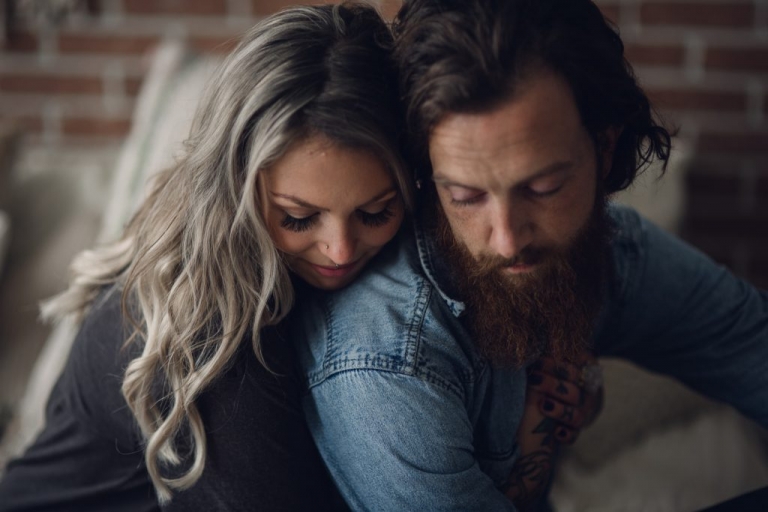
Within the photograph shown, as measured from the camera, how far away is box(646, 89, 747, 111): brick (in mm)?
2102

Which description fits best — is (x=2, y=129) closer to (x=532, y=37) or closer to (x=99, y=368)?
(x=99, y=368)

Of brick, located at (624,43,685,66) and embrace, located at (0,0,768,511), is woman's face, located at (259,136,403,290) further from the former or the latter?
brick, located at (624,43,685,66)

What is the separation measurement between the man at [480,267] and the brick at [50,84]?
154 cm

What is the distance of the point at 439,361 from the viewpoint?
0.97m

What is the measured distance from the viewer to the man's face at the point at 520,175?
2.96 feet

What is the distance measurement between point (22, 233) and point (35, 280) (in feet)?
0.67

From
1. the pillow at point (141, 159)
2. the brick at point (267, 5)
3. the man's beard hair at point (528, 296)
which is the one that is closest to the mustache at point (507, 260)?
the man's beard hair at point (528, 296)

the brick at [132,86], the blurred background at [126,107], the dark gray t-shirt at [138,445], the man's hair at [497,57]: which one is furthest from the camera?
the brick at [132,86]

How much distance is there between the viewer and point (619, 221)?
126cm

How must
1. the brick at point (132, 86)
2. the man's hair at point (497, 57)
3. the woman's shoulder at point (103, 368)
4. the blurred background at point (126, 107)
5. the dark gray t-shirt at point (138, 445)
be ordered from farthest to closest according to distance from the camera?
1. the brick at point (132, 86)
2. the blurred background at point (126, 107)
3. the woman's shoulder at point (103, 368)
4. the dark gray t-shirt at point (138, 445)
5. the man's hair at point (497, 57)

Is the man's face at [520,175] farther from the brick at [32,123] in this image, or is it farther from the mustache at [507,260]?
the brick at [32,123]

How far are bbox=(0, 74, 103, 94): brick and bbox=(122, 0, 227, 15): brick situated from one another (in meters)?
0.24

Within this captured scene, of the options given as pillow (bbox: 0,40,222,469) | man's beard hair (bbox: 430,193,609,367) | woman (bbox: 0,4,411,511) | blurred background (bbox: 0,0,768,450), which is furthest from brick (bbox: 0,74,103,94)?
man's beard hair (bbox: 430,193,609,367)

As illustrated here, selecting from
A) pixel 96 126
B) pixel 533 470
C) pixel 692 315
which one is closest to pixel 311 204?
pixel 533 470
